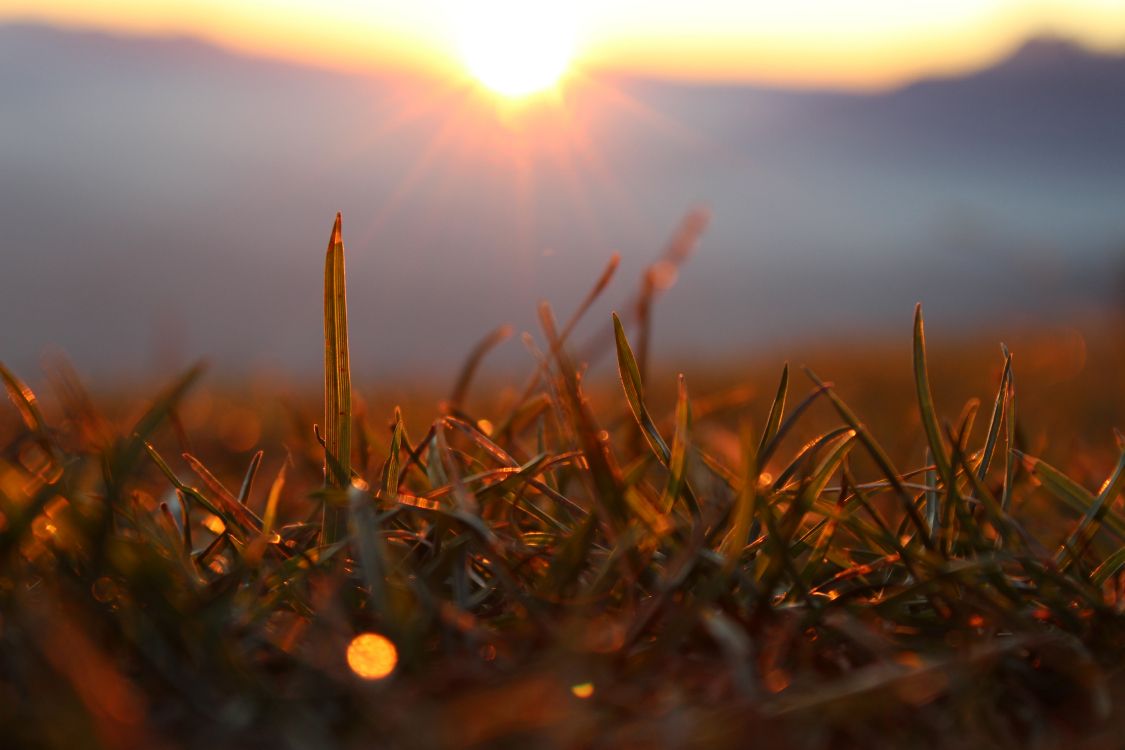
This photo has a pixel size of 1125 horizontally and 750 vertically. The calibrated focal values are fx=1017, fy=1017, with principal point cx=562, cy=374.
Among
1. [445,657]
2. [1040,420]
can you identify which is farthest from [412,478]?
[1040,420]

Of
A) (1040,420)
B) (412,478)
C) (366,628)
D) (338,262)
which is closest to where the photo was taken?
(366,628)

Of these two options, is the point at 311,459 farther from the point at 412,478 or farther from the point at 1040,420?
the point at 1040,420

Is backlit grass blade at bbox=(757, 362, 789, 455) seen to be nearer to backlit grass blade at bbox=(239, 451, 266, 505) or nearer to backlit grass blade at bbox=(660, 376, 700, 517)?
backlit grass blade at bbox=(660, 376, 700, 517)

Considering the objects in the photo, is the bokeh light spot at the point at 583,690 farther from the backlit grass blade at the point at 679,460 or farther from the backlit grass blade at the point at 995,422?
the backlit grass blade at the point at 995,422

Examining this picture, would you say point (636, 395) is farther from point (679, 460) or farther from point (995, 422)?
point (995, 422)

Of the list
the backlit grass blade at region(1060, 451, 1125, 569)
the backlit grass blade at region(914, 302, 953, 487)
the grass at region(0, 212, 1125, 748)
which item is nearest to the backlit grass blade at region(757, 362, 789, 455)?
the grass at region(0, 212, 1125, 748)

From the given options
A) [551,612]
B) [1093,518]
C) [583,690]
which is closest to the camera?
[583,690]

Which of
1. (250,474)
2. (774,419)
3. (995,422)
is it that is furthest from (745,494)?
(250,474)
